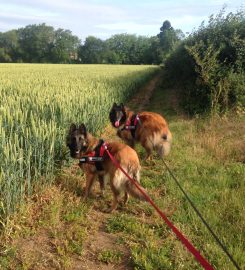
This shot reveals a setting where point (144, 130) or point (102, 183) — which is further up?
point (144, 130)

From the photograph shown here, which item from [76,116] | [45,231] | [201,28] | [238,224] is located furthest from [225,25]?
[45,231]

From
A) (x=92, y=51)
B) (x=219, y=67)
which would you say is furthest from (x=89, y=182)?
(x=92, y=51)

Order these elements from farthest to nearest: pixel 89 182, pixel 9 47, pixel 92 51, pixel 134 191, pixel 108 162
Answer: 1. pixel 92 51
2. pixel 9 47
3. pixel 89 182
4. pixel 108 162
5. pixel 134 191

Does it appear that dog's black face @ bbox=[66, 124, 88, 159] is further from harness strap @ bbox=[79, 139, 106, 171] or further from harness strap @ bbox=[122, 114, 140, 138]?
harness strap @ bbox=[122, 114, 140, 138]

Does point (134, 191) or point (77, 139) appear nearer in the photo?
point (134, 191)

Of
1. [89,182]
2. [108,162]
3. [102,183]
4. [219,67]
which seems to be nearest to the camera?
[108,162]

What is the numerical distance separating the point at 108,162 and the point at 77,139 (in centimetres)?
56

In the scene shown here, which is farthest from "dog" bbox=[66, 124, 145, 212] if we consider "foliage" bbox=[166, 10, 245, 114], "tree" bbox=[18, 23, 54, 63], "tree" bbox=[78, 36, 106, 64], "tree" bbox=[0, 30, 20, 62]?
"tree" bbox=[18, 23, 54, 63]

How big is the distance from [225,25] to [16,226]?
12.3 m

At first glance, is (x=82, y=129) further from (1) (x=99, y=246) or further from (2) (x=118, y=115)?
(2) (x=118, y=115)

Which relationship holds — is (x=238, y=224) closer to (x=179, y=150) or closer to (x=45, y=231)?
(x=45, y=231)

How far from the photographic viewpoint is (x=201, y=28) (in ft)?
49.8

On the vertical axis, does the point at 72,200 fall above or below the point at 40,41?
below

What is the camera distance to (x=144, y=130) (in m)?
6.95
